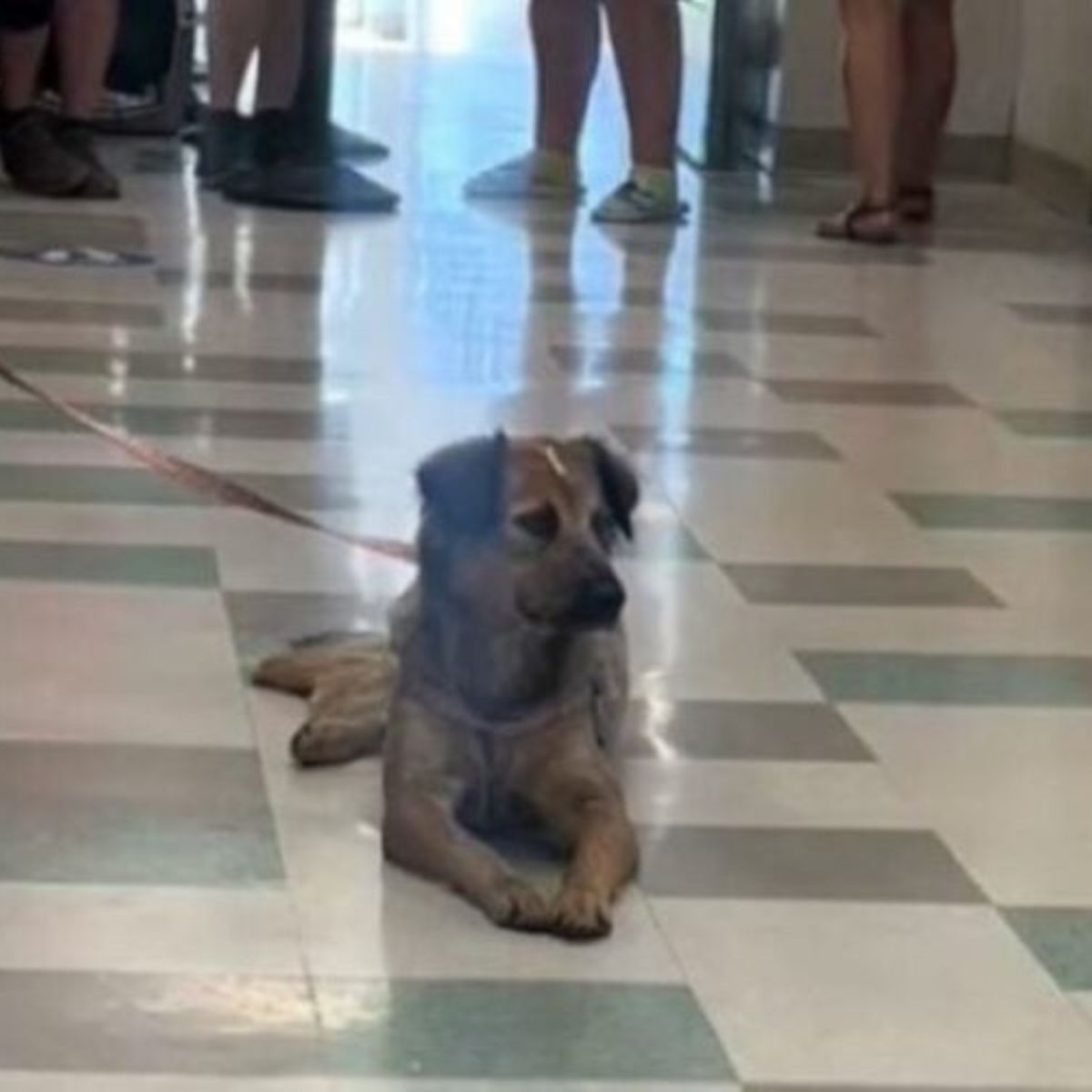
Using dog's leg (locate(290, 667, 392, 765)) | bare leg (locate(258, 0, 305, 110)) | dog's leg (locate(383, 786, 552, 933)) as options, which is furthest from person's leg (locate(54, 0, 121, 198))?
dog's leg (locate(383, 786, 552, 933))

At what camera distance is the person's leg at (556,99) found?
7309 millimetres

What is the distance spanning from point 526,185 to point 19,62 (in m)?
1.08

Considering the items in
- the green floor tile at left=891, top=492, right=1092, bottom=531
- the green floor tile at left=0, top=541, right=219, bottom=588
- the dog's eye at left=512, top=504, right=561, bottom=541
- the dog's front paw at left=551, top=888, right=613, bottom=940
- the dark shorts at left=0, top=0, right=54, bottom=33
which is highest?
the dog's eye at left=512, top=504, right=561, bottom=541

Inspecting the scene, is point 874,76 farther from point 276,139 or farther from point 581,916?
point 581,916

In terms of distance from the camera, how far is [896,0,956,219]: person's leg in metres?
7.24

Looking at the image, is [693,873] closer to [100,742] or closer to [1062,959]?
[1062,959]

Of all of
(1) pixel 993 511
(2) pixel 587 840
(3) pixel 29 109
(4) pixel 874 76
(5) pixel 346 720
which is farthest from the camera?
(3) pixel 29 109

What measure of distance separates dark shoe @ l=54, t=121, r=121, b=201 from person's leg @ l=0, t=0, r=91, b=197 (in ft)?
0.03

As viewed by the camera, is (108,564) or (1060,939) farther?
(108,564)

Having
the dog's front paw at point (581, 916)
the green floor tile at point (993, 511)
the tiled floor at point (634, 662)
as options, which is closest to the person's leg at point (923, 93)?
the tiled floor at point (634, 662)

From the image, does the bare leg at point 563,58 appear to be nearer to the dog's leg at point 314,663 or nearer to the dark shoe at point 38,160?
the dark shoe at point 38,160

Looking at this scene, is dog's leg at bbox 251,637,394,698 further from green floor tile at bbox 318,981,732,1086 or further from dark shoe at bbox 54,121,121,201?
dark shoe at bbox 54,121,121,201

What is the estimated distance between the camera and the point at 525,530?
2867 mm

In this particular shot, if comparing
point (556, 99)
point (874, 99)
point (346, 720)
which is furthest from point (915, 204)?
point (346, 720)
